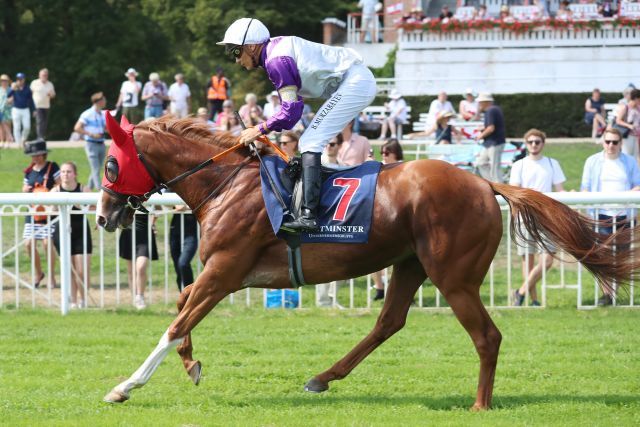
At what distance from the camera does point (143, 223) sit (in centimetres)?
1146

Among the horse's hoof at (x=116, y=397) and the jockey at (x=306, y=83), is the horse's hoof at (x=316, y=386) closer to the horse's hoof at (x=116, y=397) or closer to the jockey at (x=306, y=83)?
the jockey at (x=306, y=83)

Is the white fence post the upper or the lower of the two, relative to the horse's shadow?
upper

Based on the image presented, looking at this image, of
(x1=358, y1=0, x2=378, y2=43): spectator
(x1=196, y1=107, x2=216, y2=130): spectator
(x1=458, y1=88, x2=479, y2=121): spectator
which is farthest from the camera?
(x1=358, y1=0, x2=378, y2=43): spectator

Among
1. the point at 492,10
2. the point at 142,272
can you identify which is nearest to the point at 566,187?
the point at 142,272

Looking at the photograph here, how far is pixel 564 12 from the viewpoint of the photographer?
107ft

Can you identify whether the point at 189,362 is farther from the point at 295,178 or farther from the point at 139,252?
the point at 139,252

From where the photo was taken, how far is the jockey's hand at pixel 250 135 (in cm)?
737

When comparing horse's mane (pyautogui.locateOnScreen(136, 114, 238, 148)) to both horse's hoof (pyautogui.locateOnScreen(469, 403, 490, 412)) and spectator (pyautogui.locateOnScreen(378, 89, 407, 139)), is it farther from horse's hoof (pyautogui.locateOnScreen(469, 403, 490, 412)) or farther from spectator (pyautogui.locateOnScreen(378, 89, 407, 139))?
spectator (pyautogui.locateOnScreen(378, 89, 407, 139))

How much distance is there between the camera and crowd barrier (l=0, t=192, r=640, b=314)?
10.9 metres

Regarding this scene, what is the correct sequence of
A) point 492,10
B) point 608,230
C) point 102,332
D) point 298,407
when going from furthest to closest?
point 492,10, point 608,230, point 102,332, point 298,407

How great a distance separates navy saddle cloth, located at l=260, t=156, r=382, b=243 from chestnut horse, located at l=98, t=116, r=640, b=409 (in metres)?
0.06

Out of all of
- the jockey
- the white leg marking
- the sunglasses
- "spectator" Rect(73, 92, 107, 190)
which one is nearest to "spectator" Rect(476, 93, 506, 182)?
"spectator" Rect(73, 92, 107, 190)

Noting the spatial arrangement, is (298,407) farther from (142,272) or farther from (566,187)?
(566,187)

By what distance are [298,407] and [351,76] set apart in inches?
85.7
